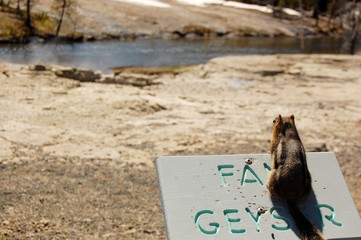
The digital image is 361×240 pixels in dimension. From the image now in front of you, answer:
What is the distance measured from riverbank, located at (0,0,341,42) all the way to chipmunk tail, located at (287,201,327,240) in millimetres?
14039

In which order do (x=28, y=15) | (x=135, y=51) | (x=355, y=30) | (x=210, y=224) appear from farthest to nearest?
(x=355, y=30)
(x=135, y=51)
(x=28, y=15)
(x=210, y=224)

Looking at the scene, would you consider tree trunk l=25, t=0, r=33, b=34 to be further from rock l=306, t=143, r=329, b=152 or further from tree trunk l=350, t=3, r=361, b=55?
tree trunk l=350, t=3, r=361, b=55

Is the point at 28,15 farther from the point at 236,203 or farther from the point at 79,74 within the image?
the point at 236,203

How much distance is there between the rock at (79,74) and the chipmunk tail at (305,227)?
1239cm

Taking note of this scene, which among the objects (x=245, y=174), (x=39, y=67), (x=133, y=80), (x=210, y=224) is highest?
(x=245, y=174)

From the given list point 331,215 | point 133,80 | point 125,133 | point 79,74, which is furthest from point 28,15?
point 331,215

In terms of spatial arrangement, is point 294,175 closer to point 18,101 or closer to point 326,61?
point 18,101

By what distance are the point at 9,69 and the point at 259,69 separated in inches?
374

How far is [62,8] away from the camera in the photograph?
2202cm

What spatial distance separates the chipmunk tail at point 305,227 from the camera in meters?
5.08

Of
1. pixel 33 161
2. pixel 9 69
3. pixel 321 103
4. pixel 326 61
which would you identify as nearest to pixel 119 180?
pixel 33 161

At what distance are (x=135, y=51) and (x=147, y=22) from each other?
4.32 m

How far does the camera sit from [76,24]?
24.7 metres

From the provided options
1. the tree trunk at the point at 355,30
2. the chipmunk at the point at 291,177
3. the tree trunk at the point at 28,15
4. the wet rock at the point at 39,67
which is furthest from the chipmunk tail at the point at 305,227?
the tree trunk at the point at 355,30
